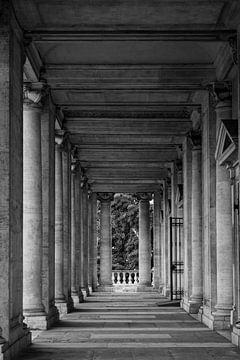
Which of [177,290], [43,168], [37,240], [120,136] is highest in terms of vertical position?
[120,136]

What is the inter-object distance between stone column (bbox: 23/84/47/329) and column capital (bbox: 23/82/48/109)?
1.61 ft

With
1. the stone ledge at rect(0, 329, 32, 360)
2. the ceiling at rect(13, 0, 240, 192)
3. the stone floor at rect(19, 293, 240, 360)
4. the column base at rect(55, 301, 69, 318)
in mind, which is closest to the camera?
the stone ledge at rect(0, 329, 32, 360)

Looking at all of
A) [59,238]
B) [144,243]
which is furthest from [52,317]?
[144,243]

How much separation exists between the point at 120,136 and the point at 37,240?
13.3 meters

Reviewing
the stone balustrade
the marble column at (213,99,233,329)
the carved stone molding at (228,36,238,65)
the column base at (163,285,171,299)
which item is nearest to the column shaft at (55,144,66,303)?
the marble column at (213,99,233,329)

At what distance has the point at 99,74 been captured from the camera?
82.8ft

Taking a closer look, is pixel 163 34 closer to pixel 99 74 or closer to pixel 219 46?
pixel 219 46

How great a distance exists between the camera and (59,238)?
31.4 metres

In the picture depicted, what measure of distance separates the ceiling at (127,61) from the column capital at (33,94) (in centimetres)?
36

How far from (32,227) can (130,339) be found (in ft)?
15.6

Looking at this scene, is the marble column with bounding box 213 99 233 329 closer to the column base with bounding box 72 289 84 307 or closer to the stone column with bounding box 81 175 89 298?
the column base with bounding box 72 289 84 307

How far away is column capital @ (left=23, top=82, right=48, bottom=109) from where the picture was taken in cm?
2459

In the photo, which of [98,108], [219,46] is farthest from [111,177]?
[219,46]

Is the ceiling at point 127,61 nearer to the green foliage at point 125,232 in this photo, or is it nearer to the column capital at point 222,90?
the column capital at point 222,90
